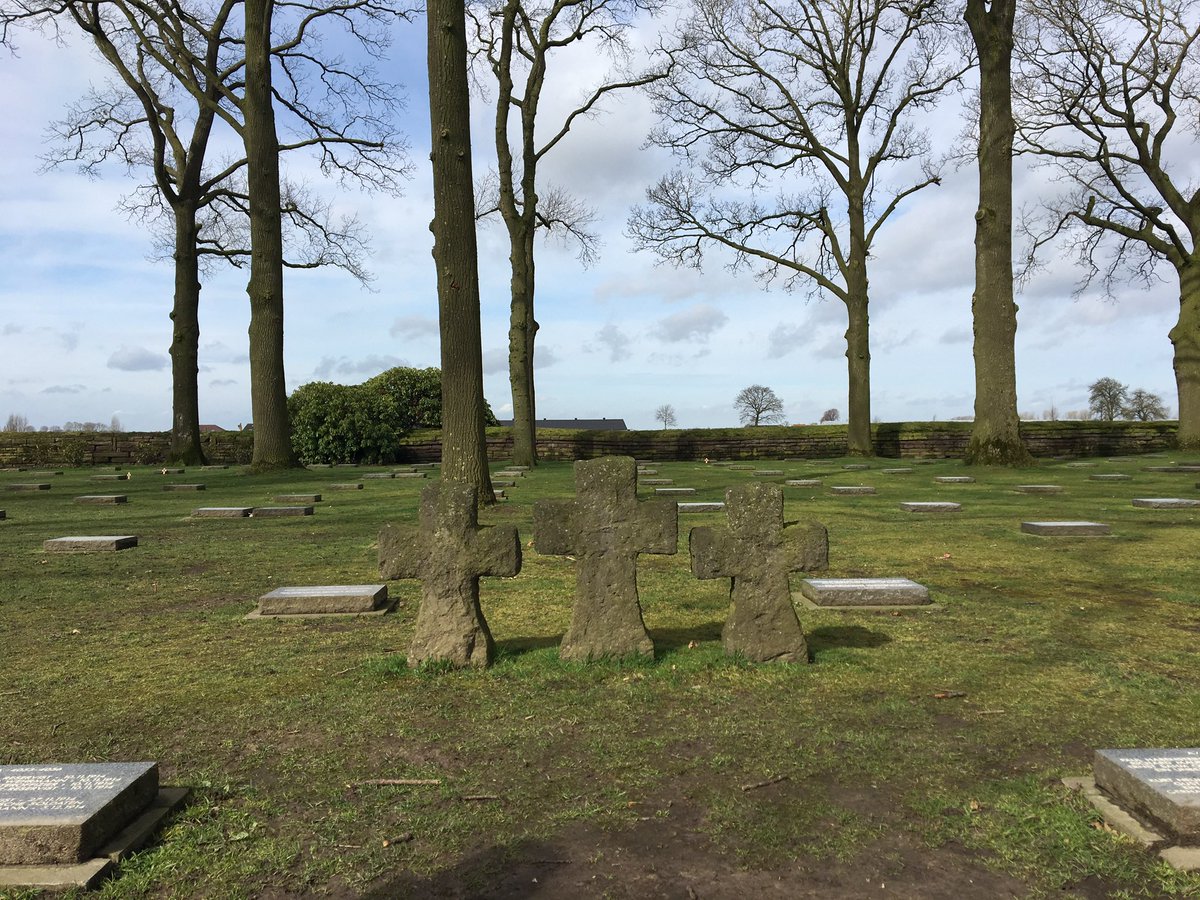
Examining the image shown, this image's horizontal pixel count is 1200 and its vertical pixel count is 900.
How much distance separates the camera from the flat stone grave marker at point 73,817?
2336 mm

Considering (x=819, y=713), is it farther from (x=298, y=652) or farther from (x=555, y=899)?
(x=298, y=652)

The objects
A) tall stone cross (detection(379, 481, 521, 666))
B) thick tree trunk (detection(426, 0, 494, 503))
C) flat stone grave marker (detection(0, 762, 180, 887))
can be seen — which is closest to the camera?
flat stone grave marker (detection(0, 762, 180, 887))

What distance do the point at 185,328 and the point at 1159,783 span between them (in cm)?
2297

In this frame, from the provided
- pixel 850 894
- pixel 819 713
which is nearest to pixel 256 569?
pixel 819 713

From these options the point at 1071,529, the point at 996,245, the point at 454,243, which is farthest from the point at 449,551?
the point at 996,245

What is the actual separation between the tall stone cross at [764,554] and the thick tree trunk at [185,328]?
67.5ft

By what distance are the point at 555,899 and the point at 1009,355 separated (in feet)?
58.9

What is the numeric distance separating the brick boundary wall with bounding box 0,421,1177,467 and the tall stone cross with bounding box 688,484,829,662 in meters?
23.2

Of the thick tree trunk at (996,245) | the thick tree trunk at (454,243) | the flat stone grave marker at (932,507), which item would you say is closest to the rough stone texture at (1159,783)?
the thick tree trunk at (454,243)

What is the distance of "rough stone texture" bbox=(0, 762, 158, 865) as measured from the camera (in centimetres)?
234

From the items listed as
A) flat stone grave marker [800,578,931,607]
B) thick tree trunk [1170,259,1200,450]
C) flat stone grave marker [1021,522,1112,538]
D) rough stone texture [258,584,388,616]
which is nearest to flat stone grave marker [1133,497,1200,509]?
flat stone grave marker [1021,522,1112,538]

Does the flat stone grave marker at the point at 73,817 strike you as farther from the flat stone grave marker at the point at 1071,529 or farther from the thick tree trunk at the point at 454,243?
the flat stone grave marker at the point at 1071,529

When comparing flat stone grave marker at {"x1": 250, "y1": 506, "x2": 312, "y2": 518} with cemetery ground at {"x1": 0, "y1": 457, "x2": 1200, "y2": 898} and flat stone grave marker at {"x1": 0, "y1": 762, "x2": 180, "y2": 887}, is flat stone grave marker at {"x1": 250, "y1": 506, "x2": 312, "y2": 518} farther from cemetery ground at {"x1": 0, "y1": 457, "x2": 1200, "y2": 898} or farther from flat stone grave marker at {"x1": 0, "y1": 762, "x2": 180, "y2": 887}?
flat stone grave marker at {"x1": 0, "y1": 762, "x2": 180, "y2": 887}

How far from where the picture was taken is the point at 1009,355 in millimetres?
17328
